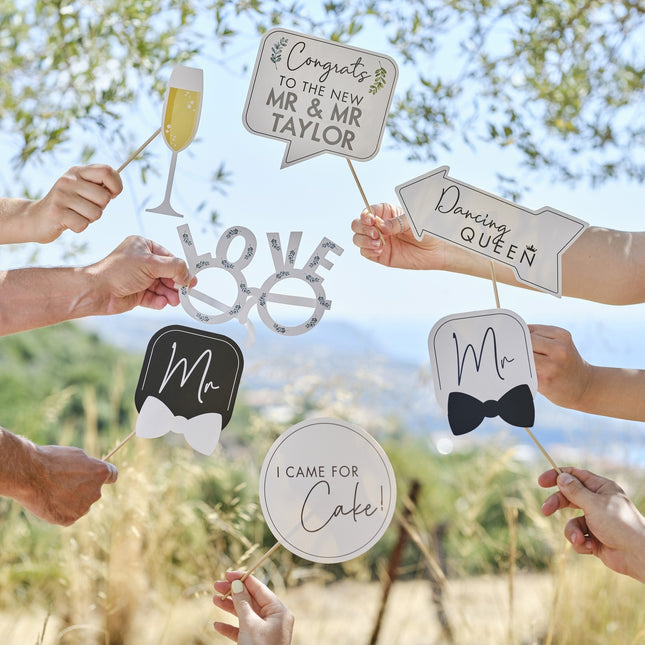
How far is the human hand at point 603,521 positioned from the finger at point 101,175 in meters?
0.96

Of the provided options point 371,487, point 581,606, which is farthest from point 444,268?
point 581,606

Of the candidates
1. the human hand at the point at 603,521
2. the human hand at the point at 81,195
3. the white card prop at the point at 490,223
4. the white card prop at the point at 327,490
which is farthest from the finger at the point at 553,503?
the human hand at the point at 81,195

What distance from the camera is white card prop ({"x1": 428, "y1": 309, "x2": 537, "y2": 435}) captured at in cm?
119

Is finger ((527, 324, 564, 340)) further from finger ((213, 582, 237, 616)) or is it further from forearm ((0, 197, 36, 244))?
forearm ((0, 197, 36, 244))

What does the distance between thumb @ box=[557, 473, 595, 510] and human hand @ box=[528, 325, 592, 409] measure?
0.19 m

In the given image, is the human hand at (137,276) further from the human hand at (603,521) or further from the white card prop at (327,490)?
the human hand at (603,521)

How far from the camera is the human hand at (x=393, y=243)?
1.34 m

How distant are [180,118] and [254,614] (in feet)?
2.89

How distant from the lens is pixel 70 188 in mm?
1253

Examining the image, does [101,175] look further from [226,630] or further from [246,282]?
[226,630]

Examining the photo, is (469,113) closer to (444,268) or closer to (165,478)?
(444,268)

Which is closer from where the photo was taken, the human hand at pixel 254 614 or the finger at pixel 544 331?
the human hand at pixel 254 614

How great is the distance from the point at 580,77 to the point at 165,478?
223cm

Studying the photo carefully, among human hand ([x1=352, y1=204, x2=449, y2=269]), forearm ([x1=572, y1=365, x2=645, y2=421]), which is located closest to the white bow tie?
human hand ([x1=352, y1=204, x2=449, y2=269])
